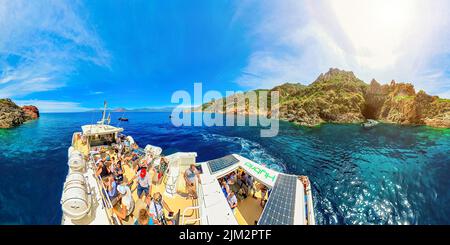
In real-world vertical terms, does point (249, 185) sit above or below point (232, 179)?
below

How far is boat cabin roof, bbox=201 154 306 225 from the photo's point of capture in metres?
3.49

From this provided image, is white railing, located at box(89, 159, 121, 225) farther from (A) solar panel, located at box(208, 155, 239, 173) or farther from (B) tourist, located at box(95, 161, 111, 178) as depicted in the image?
(A) solar panel, located at box(208, 155, 239, 173)

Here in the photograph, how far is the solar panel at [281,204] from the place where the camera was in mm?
3422

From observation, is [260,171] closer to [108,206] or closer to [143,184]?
[143,184]

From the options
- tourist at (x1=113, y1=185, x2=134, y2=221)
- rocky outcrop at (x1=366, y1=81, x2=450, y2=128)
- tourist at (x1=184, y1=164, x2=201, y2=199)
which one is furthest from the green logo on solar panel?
rocky outcrop at (x1=366, y1=81, x2=450, y2=128)

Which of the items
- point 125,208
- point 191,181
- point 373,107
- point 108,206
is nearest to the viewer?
point 125,208

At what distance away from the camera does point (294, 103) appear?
A: 5216 cm

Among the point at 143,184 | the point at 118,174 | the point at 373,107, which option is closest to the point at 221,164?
the point at 143,184

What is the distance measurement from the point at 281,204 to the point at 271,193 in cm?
51

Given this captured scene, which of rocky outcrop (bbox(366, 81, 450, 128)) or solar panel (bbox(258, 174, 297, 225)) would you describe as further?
rocky outcrop (bbox(366, 81, 450, 128))

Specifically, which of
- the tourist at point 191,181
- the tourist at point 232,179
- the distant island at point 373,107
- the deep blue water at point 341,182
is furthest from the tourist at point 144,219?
the distant island at point 373,107

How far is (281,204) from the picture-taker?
12.8 ft

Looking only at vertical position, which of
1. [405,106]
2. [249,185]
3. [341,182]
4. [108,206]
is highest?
[405,106]
